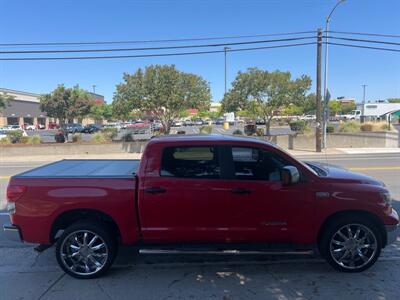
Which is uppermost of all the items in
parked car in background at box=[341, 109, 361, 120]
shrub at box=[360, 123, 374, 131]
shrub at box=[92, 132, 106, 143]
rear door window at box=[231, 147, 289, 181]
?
parked car in background at box=[341, 109, 361, 120]

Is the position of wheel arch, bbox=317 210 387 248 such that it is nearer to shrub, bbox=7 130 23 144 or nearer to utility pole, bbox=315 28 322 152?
utility pole, bbox=315 28 322 152

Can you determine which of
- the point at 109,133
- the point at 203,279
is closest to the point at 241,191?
the point at 203,279

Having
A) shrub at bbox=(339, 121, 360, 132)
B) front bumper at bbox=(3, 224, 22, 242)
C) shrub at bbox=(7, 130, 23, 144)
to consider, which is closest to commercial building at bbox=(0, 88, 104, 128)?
shrub at bbox=(7, 130, 23, 144)

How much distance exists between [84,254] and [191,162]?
66.0 inches

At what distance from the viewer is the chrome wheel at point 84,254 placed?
172 inches

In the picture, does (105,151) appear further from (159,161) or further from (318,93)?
(159,161)

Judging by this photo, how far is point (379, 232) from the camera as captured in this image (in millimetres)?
4441

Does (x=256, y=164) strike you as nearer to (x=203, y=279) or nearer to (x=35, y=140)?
(x=203, y=279)

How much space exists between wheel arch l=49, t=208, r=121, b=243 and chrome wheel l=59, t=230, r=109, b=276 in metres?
0.20

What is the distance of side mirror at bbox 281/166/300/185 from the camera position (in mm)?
4242

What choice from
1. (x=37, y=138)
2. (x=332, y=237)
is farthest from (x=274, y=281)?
(x=37, y=138)

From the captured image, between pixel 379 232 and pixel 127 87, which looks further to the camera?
pixel 127 87

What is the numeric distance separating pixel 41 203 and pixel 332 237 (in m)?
3.45

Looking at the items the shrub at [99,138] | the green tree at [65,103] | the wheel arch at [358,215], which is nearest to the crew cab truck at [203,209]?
the wheel arch at [358,215]
